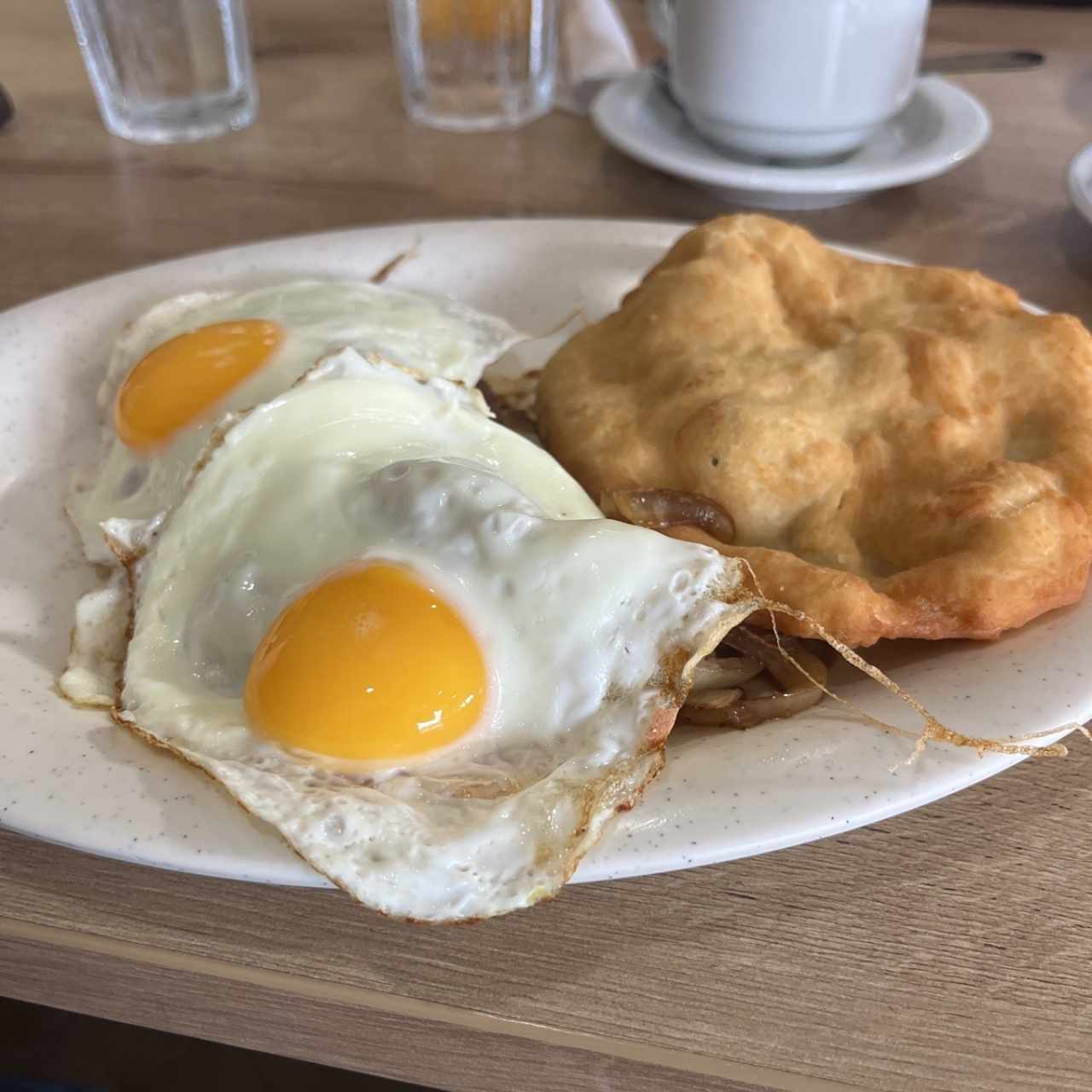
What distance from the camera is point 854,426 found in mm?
1183

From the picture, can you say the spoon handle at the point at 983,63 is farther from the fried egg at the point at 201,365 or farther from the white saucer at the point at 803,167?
the fried egg at the point at 201,365

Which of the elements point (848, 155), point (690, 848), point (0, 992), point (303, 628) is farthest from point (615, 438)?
point (848, 155)

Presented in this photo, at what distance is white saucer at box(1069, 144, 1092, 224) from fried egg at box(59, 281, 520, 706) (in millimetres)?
1070

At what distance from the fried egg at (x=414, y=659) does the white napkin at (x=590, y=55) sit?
1.71 metres

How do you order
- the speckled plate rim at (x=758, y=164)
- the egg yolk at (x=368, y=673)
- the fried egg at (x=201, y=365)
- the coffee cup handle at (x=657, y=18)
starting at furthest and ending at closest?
the coffee cup handle at (x=657, y=18), the speckled plate rim at (x=758, y=164), the fried egg at (x=201, y=365), the egg yolk at (x=368, y=673)

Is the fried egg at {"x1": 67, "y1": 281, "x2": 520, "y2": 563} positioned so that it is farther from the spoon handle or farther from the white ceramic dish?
the spoon handle

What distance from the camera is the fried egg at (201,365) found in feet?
3.85

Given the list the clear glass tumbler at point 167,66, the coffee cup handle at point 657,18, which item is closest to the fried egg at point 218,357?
the clear glass tumbler at point 167,66

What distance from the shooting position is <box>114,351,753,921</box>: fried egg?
2.71 ft

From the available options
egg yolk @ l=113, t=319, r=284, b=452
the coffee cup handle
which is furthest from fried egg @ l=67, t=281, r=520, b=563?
the coffee cup handle

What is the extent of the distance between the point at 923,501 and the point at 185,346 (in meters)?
0.89

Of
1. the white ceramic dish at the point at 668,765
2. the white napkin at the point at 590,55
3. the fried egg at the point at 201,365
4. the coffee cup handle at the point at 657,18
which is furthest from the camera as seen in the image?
the coffee cup handle at the point at 657,18

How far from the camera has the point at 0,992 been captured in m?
0.93

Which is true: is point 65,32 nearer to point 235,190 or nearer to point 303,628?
point 235,190
